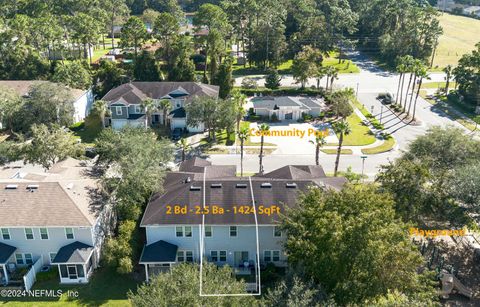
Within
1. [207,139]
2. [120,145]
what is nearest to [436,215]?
[120,145]

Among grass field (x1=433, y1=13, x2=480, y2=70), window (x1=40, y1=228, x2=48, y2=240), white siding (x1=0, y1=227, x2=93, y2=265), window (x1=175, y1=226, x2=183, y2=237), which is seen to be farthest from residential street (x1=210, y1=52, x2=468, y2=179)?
window (x1=40, y1=228, x2=48, y2=240)

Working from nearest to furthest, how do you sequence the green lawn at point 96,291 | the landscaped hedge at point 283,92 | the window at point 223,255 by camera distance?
the green lawn at point 96,291, the window at point 223,255, the landscaped hedge at point 283,92

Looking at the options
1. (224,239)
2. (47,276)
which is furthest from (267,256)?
(47,276)

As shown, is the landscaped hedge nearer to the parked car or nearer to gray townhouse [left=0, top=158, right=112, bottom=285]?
the parked car

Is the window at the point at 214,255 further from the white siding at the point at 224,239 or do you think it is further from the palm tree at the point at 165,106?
the palm tree at the point at 165,106

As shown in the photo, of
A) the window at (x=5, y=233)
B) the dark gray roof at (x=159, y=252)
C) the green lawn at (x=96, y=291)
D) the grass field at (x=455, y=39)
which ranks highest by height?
the grass field at (x=455, y=39)

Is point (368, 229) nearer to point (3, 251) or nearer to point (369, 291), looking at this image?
point (369, 291)

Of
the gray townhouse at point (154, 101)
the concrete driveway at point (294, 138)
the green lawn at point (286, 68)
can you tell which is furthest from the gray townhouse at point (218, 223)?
the green lawn at point (286, 68)

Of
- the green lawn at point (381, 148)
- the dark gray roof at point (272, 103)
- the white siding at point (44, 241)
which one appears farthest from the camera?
the dark gray roof at point (272, 103)
